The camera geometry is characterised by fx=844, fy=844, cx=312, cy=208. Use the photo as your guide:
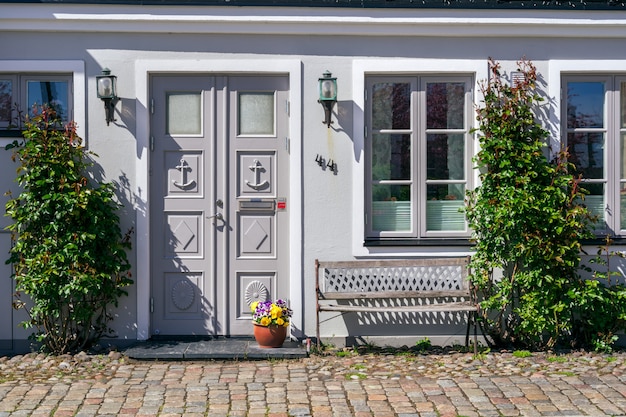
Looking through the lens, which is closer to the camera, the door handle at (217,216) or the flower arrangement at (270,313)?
the flower arrangement at (270,313)

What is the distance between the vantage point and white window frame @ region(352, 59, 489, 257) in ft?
27.5

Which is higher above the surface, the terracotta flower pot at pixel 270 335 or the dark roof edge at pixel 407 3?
the dark roof edge at pixel 407 3

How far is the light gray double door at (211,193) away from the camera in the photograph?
8.47 meters

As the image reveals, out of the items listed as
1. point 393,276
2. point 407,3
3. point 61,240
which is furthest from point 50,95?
point 393,276

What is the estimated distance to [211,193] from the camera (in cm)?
846

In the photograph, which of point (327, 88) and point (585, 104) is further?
point (585, 104)

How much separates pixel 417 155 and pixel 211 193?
6.92 feet

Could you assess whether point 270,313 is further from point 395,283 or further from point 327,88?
point 327,88

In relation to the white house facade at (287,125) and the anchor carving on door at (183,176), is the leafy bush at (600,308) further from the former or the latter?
the anchor carving on door at (183,176)

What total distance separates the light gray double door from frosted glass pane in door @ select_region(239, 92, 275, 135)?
1 centimetres

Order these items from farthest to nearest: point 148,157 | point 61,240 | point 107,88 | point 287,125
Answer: point 287,125 < point 148,157 < point 107,88 < point 61,240

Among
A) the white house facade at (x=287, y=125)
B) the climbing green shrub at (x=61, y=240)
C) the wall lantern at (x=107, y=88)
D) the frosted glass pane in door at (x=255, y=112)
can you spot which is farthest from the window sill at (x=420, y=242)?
the wall lantern at (x=107, y=88)

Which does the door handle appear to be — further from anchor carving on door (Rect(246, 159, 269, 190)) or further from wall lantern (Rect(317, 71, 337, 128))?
wall lantern (Rect(317, 71, 337, 128))

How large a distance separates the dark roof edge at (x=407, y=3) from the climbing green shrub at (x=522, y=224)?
0.59m
